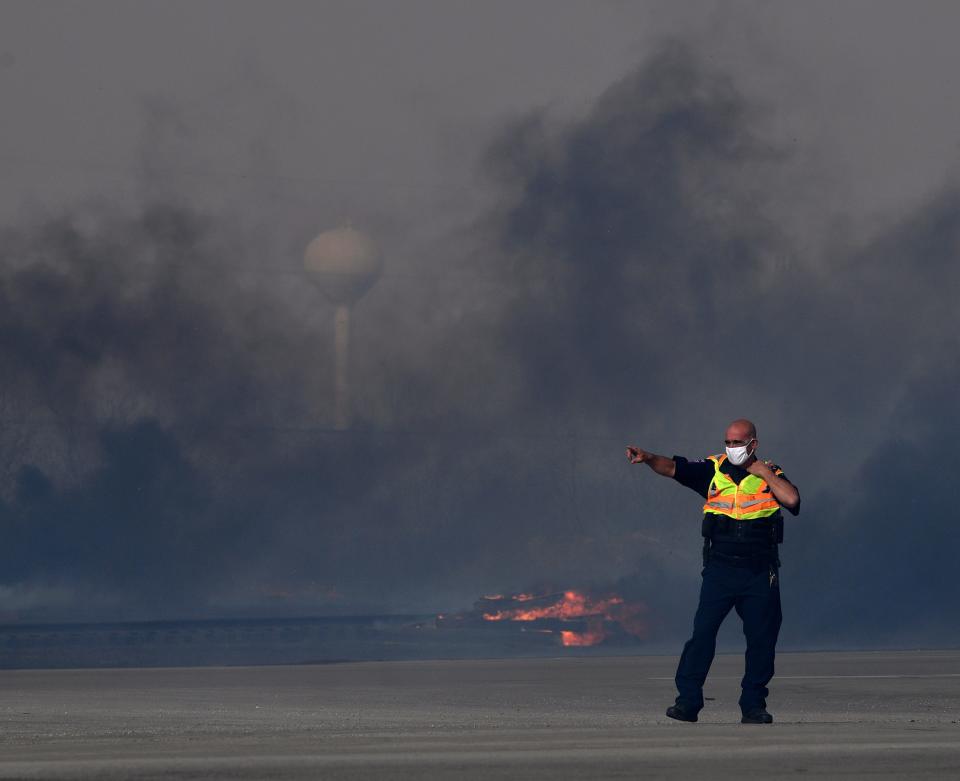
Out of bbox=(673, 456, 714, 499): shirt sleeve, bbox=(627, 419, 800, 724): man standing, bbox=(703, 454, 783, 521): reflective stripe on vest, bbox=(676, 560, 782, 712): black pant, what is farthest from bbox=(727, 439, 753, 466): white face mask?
bbox=(676, 560, 782, 712): black pant

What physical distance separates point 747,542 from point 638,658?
14399 millimetres

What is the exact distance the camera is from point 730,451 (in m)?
12.5

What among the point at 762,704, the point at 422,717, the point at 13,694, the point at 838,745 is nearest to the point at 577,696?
the point at 422,717

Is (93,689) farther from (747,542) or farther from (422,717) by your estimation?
(747,542)

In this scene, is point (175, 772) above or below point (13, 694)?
below

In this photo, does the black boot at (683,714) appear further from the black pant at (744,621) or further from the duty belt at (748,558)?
the duty belt at (748,558)

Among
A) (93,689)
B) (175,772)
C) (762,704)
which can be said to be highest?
(93,689)

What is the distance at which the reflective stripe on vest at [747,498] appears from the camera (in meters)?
12.6

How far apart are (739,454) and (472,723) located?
9.81 feet

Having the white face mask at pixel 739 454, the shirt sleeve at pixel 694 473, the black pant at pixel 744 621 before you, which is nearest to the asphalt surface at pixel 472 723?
the black pant at pixel 744 621

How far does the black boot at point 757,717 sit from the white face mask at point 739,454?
6.28 ft

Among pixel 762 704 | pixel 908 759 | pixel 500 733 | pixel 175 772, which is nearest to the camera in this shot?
pixel 175 772

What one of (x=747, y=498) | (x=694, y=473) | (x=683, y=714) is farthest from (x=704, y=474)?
(x=683, y=714)

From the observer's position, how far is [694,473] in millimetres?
12734
